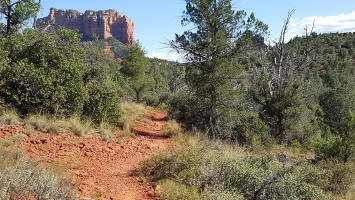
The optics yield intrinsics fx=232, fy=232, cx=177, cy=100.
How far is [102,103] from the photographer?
9102mm

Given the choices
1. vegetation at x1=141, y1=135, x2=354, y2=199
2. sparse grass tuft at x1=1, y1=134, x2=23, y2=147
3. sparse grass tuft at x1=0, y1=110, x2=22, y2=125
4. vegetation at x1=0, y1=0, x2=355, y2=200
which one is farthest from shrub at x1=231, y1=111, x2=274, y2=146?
sparse grass tuft at x1=0, y1=110, x2=22, y2=125

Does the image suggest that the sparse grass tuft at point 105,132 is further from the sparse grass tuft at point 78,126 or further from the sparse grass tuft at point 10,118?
the sparse grass tuft at point 10,118

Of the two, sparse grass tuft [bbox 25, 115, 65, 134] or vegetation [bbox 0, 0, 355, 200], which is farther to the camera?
sparse grass tuft [bbox 25, 115, 65, 134]

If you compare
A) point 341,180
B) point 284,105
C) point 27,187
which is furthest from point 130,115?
point 27,187

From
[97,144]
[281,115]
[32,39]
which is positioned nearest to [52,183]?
[97,144]

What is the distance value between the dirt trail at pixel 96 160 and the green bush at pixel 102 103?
1346mm

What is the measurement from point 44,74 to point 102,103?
7.42 ft

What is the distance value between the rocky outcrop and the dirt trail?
159 meters

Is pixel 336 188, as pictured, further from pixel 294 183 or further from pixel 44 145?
pixel 44 145

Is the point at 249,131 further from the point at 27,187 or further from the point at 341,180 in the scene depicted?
the point at 27,187

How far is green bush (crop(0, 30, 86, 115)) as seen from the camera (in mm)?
7332

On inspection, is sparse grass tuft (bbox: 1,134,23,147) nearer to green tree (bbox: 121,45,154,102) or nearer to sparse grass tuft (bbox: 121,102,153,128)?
sparse grass tuft (bbox: 121,102,153,128)

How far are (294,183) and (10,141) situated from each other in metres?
6.29

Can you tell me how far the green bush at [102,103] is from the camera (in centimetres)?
891
